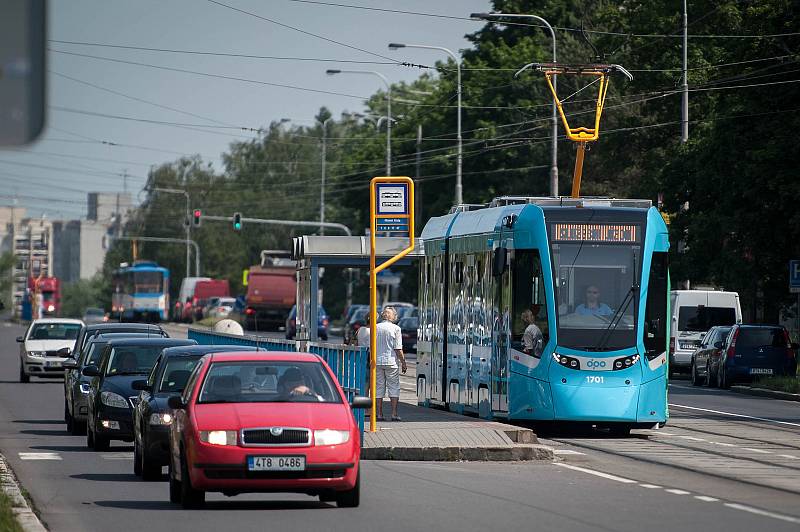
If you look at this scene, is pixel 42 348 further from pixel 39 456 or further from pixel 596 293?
pixel 596 293

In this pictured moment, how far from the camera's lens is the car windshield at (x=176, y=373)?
59.4 ft

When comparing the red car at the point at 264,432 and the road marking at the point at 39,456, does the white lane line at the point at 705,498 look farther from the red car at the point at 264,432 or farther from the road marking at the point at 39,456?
the road marking at the point at 39,456

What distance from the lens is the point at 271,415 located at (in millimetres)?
13852

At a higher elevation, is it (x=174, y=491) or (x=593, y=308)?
(x=593, y=308)

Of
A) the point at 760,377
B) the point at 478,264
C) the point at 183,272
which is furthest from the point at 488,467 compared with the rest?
the point at 183,272

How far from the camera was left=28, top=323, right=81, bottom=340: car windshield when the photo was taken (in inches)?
1700

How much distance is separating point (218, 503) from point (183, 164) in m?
150

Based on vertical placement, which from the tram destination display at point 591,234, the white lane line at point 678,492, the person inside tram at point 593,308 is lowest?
the white lane line at point 678,492

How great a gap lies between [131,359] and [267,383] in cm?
828

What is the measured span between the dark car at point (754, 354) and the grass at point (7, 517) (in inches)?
1199

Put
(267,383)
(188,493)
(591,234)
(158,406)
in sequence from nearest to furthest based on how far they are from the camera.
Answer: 1. (188,493)
2. (267,383)
3. (158,406)
4. (591,234)

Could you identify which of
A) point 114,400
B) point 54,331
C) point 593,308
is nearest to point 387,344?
point 593,308

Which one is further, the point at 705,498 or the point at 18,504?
the point at 705,498

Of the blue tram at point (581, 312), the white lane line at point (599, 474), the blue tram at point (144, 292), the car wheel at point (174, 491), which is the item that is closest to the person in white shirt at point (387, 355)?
the blue tram at point (581, 312)
